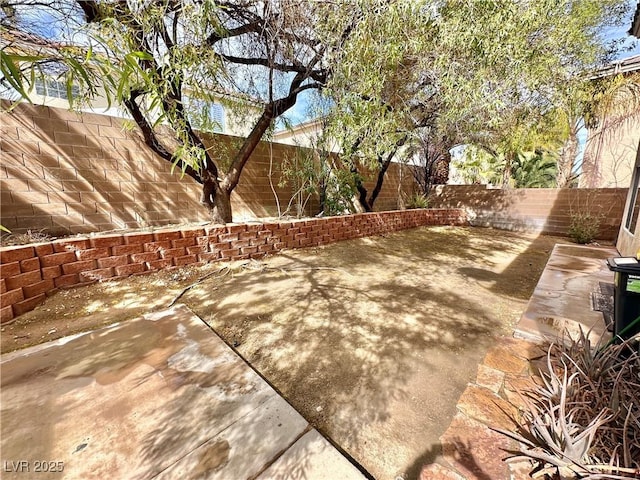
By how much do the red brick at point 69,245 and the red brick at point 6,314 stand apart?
1.81 ft

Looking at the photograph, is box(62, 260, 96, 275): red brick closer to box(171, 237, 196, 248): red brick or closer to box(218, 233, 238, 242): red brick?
box(171, 237, 196, 248): red brick

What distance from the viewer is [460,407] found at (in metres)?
1.33

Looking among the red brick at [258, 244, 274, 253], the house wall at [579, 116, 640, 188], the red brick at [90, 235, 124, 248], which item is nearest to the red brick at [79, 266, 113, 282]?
the red brick at [90, 235, 124, 248]

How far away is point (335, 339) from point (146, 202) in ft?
12.2

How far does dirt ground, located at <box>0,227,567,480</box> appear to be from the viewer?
129 cm

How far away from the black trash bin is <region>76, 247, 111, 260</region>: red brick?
397cm

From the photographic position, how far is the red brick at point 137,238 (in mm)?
2735

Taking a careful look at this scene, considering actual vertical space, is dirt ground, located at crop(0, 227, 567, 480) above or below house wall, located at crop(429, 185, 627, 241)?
below

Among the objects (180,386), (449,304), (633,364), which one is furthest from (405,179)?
(180,386)

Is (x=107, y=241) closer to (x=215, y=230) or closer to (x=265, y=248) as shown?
(x=215, y=230)

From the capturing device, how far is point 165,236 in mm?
3008

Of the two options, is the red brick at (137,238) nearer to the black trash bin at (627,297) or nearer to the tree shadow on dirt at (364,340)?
the tree shadow on dirt at (364,340)

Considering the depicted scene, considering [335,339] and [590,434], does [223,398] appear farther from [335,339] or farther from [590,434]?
[590,434]

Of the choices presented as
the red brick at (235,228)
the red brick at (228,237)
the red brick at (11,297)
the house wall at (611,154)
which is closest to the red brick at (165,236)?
the red brick at (228,237)
